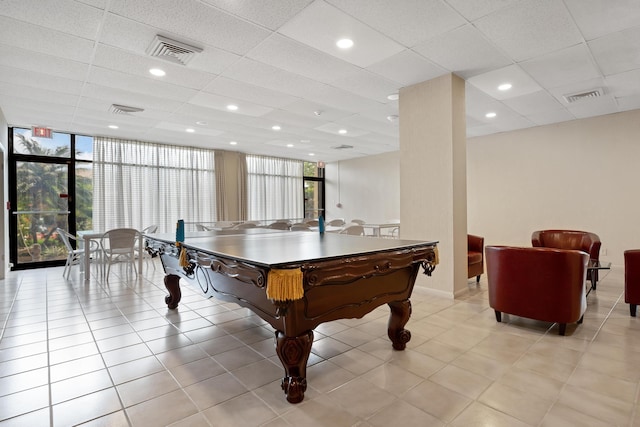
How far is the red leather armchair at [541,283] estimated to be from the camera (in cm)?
289

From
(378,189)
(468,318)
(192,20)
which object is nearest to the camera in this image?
(192,20)

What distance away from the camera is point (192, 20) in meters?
2.90

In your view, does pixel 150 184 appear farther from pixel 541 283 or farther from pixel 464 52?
pixel 541 283

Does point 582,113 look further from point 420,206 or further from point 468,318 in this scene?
point 468,318

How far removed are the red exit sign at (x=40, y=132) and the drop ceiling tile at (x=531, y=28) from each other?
763cm

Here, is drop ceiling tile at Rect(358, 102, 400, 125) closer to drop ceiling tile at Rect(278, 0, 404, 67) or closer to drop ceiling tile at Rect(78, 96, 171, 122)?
drop ceiling tile at Rect(278, 0, 404, 67)

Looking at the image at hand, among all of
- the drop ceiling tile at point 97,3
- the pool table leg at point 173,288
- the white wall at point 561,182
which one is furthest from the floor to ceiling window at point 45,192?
the white wall at point 561,182

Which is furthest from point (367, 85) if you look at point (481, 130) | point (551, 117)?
point (551, 117)

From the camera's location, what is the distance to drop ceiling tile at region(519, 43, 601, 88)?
3629 mm

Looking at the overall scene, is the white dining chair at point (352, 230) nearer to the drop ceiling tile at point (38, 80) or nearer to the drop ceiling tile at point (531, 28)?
the drop ceiling tile at point (531, 28)

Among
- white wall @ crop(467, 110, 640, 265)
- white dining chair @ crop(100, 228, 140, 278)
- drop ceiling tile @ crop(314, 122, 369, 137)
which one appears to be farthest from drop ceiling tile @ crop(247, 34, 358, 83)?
white wall @ crop(467, 110, 640, 265)

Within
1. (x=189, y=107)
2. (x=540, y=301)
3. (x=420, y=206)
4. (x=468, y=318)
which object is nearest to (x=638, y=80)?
(x=420, y=206)

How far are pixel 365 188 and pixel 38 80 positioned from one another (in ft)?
27.7

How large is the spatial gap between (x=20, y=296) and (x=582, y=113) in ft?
31.4
